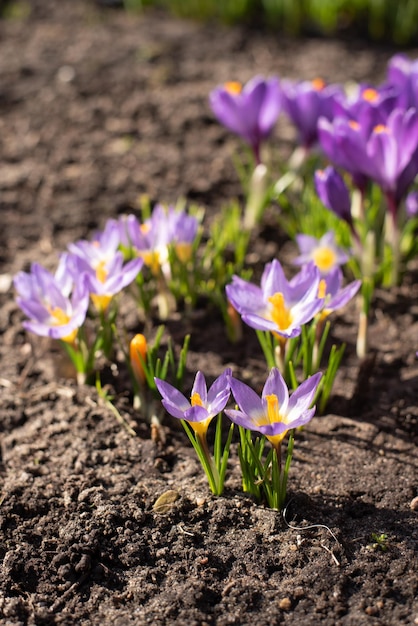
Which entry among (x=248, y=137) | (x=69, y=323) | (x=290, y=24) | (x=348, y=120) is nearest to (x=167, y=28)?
(x=290, y=24)

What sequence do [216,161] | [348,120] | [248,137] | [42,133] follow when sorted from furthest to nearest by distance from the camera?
[42,133]
[216,161]
[248,137]
[348,120]

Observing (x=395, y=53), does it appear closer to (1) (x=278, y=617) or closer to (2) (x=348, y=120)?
(2) (x=348, y=120)

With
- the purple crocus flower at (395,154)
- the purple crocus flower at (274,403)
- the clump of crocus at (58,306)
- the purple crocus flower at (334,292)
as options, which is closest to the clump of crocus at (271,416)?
the purple crocus flower at (274,403)

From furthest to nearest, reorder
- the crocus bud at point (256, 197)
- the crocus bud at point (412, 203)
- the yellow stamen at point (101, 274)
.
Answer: the crocus bud at point (256, 197) → the crocus bud at point (412, 203) → the yellow stamen at point (101, 274)

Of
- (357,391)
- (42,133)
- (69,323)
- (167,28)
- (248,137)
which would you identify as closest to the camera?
(69,323)

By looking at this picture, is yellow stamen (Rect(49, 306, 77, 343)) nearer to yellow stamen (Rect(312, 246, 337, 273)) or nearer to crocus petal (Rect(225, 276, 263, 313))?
crocus petal (Rect(225, 276, 263, 313))

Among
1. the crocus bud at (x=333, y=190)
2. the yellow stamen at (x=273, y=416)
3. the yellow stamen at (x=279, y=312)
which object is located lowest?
the yellow stamen at (x=273, y=416)

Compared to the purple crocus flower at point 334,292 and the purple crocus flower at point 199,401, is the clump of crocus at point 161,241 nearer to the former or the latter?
the purple crocus flower at point 334,292
